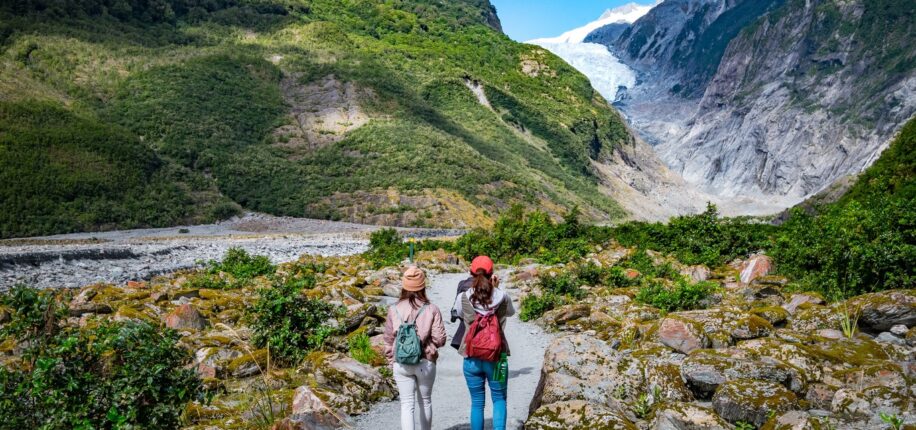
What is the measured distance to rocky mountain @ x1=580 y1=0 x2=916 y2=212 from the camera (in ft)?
383

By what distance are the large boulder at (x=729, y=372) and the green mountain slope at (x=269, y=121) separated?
43.2 metres

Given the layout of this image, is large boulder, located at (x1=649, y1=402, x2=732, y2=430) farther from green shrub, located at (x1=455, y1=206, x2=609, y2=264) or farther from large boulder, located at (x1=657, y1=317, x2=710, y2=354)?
green shrub, located at (x1=455, y1=206, x2=609, y2=264)

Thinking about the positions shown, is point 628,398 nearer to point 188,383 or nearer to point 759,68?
point 188,383

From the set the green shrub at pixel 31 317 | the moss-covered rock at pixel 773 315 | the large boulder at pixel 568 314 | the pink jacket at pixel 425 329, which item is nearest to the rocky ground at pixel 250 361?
the pink jacket at pixel 425 329

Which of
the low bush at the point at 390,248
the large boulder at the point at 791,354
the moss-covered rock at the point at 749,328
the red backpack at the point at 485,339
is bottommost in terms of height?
the low bush at the point at 390,248

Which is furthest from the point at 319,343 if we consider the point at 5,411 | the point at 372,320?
the point at 5,411

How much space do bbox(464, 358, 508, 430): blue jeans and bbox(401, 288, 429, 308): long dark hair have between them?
754 mm

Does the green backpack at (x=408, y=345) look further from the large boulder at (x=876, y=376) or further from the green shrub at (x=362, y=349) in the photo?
the large boulder at (x=876, y=376)

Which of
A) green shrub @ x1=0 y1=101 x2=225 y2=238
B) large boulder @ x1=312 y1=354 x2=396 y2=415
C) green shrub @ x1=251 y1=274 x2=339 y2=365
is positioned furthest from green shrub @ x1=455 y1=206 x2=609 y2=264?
green shrub @ x1=0 y1=101 x2=225 y2=238

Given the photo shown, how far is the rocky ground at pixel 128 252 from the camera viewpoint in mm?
20953

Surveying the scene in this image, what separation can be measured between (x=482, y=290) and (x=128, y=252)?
26351mm

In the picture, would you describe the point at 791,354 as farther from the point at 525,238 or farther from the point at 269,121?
the point at 269,121

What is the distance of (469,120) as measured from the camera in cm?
10762

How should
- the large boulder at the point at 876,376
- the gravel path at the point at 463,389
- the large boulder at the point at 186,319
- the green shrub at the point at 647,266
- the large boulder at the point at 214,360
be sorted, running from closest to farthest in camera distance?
the large boulder at the point at 876,376 < the gravel path at the point at 463,389 < the large boulder at the point at 214,360 < the large boulder at the point at 186,319 < the green shrub at the point at 647,266
